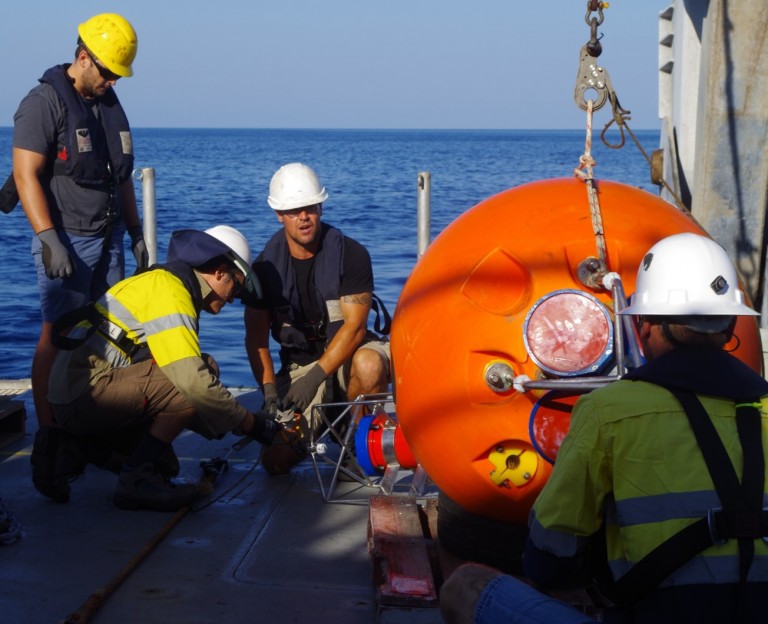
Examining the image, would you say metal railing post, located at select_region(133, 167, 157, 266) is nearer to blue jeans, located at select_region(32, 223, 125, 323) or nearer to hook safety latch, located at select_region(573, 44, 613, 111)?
blue jeans, located at select_region(32, 223, 125, 323)

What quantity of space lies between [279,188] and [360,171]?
153ft

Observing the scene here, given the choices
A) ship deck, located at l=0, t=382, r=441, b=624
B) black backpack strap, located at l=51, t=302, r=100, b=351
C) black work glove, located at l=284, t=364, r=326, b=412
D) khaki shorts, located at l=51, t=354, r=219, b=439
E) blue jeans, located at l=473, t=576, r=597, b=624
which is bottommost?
ship deck, located at l=0, t=382, r=441, b=624

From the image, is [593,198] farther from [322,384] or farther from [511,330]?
[322,384]

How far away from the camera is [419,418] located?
3.70m

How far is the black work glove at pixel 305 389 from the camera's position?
523cm

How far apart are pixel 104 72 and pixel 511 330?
2786 mm

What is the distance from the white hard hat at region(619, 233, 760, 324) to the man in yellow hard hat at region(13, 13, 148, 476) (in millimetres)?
3141

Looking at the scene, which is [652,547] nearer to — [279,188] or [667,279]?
[667,279]

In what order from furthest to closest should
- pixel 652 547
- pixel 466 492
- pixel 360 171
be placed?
pixel 360 171 → pixel 466 492 → pixel 652 547

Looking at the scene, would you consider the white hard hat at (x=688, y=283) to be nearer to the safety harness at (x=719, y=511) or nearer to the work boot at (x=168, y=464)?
the safety harness at (x=719, y=511)

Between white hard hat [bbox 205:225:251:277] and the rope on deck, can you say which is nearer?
the rope on deck

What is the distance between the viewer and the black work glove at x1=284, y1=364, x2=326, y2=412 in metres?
5.23

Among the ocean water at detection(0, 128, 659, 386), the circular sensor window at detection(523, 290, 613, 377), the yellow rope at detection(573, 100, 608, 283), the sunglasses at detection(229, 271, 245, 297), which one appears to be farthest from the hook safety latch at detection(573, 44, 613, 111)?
the ocean water at detection(0, 128, 659, 386)

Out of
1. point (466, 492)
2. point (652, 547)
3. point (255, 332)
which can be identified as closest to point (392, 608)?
point (466, 492)
